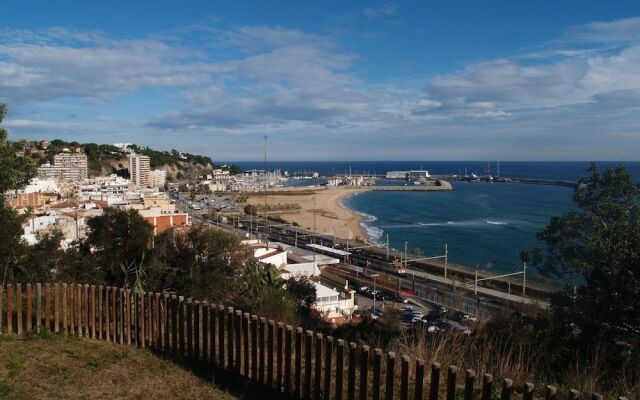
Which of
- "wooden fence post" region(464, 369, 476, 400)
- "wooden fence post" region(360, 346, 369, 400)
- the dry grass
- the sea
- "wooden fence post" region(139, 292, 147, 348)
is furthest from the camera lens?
the sea

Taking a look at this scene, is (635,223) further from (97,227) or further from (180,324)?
(97,227)

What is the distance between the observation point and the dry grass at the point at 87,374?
14.2ft

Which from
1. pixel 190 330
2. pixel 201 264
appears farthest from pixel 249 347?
pixel 201 264

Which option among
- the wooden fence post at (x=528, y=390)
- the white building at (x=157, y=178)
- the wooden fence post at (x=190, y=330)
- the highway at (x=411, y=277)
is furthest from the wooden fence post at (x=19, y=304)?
the white building at (x=157, y=178)

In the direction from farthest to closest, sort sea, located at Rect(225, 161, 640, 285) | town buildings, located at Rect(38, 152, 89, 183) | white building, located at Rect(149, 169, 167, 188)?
1. white building, located at Rect(149, 169, 167, 188)
2. town buildings, located at Rect(38, 152, 89, 183)
3. sea, located at Rect(225, 161, 640, 285)

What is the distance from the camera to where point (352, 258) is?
42.0m

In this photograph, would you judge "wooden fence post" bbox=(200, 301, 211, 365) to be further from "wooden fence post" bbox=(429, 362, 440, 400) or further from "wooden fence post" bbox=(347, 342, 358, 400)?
"wooden fence post" bbox=(429, 362, 440, 400)

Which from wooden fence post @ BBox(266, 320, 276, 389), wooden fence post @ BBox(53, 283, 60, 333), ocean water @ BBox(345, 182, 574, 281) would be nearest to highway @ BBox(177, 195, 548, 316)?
ocean water @ BBox(345, 182, 574, 281)

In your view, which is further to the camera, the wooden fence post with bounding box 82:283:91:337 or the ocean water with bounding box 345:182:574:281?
the ocean water with bounding box 345:182:574:281

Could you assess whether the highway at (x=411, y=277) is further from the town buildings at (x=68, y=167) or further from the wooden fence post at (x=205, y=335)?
the town buildings at (x=68, y=167)

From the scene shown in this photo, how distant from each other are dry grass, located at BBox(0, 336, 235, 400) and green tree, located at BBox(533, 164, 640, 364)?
13.5 ft

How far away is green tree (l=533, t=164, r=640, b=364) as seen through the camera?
17.7 ft

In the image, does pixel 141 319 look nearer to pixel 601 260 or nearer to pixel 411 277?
pixel 601 260

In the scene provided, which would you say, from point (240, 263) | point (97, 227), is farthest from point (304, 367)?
point (97, 227)
